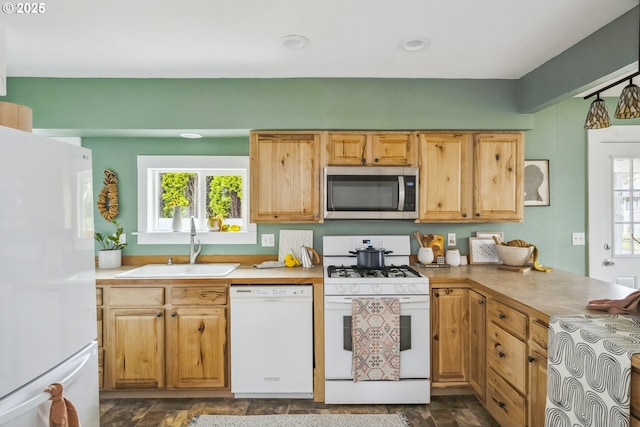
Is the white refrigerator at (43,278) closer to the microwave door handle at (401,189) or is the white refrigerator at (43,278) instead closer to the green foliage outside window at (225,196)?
the green foliage outside window at (225,196)

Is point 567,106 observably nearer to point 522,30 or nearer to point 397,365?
point 522,30

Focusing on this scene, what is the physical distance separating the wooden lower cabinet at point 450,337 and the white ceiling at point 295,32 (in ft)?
5.48

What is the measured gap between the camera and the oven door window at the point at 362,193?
276cm

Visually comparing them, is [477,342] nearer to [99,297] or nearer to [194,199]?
[194,199]

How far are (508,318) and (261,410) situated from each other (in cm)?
172

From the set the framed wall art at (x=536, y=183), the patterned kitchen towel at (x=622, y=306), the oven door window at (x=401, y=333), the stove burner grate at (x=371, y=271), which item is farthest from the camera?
the framed wall art at (x=536, y=183)

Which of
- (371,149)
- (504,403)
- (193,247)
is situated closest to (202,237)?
(193,247)

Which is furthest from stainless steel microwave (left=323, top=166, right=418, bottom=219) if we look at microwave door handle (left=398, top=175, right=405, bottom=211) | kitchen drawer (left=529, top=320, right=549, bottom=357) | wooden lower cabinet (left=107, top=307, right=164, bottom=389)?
wooden lower cabinet (left=107, top=307, right=164, bottom=389)

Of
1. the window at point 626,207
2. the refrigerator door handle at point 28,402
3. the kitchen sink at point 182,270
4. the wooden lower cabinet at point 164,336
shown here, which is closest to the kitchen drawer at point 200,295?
the wooden lower cabinet at point 164,336

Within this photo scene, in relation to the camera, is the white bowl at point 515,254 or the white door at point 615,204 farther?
the white door at point 615,204

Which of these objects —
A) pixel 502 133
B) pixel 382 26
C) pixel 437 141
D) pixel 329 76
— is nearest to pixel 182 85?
pixel 329 76

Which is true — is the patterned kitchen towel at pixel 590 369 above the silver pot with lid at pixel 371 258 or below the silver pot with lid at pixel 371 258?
below

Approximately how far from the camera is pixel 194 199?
3.17 meters

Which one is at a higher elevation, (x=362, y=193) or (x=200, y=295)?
(x=362, y=193)
